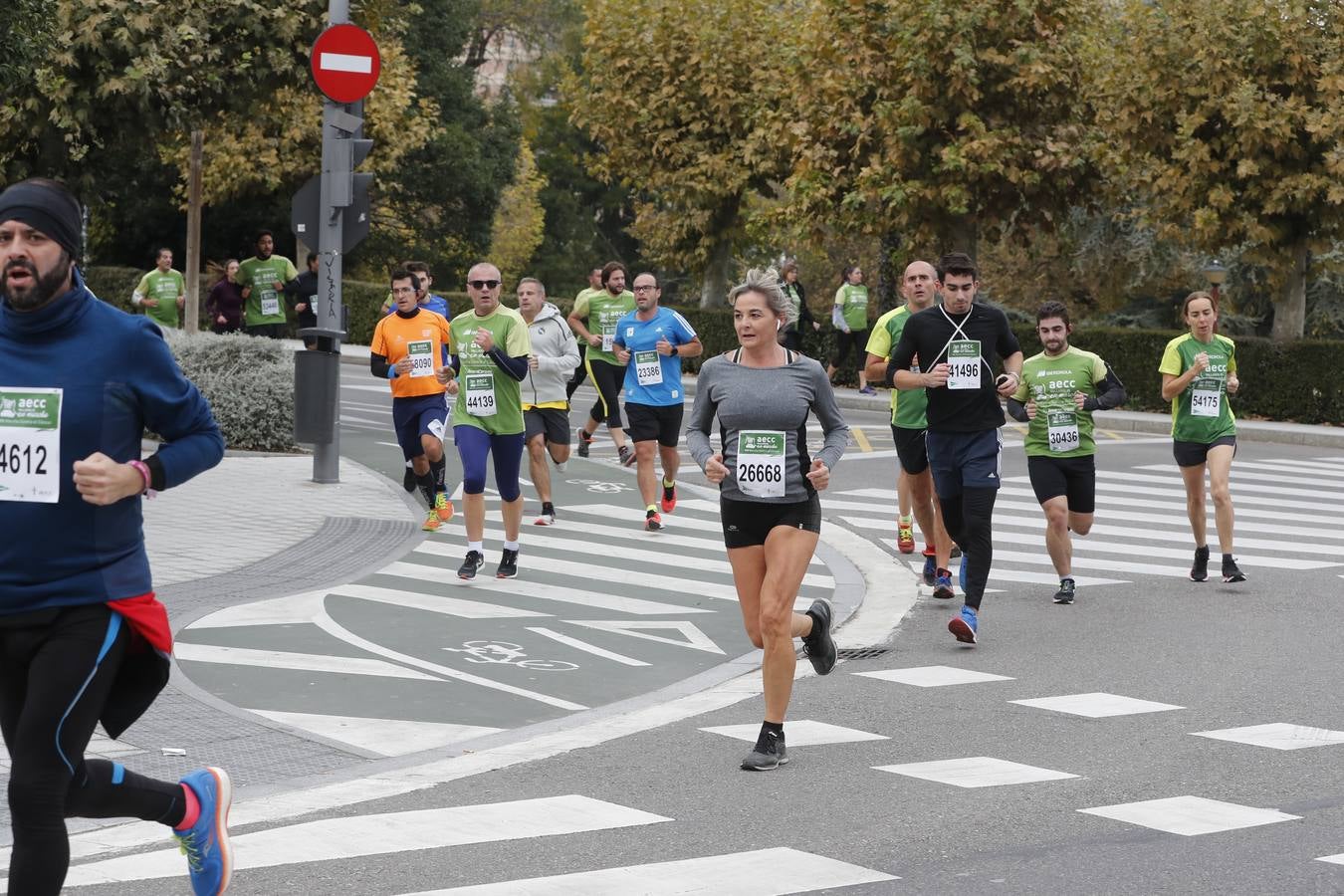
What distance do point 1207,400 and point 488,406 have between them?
15.0 ft

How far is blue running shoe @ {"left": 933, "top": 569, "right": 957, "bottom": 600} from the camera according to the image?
1181 centimetres

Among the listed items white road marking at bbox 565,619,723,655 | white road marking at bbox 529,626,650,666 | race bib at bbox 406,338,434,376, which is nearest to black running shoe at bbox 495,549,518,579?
white road marking at bbox 565,619,723,655

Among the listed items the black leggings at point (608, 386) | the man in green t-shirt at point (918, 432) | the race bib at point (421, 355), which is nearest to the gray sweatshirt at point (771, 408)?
the man in green t-shirt at point (918, 432)

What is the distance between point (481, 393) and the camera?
12.1m

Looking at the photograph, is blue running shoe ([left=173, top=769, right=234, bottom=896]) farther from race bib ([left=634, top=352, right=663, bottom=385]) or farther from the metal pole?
the metal pole

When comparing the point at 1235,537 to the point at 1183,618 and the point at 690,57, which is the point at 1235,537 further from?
the point at 690,57

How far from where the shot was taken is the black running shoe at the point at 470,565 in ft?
39.2

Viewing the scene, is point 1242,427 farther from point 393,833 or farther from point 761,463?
point 393,833

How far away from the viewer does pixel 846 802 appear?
669 cm

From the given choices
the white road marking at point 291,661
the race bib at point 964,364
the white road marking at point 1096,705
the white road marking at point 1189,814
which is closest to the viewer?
the white road marking at point 1189,814

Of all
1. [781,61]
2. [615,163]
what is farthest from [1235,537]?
[615,163]

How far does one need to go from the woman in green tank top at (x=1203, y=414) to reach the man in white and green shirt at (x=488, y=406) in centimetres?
410

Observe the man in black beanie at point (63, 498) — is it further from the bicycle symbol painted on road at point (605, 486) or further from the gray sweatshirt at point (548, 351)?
the bicycle symbol painted on road at point (605, 486)

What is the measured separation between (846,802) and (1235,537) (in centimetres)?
941
